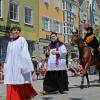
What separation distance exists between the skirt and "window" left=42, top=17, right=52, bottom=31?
2791cm

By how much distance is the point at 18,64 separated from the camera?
31.7 ft

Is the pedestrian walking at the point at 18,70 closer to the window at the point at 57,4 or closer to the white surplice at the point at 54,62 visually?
the white surplice at the point at 54,62

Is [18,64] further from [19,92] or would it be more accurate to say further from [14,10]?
[14,10]

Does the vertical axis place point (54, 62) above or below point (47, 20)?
below

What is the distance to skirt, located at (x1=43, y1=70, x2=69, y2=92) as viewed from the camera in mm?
14461

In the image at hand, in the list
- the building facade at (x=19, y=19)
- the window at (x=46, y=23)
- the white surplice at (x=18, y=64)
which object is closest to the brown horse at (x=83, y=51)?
the white surplice at (x=18, y=64)

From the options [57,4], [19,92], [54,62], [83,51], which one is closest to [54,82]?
[54,62]

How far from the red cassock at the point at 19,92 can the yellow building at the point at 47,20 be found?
1192 inches

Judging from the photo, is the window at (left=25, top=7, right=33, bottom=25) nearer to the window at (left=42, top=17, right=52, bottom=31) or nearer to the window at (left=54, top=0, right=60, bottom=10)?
the window at (left=42, top=17, right=52, bottom=31)

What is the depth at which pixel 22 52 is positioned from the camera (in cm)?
963

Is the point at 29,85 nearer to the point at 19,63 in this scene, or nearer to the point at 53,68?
the point at 19,63

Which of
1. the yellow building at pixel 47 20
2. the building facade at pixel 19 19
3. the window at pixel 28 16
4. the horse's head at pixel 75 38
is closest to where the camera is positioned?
the horse's head at pixel 75 38

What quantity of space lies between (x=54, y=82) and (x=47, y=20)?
29.4 meters

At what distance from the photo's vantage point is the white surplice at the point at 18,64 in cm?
959
